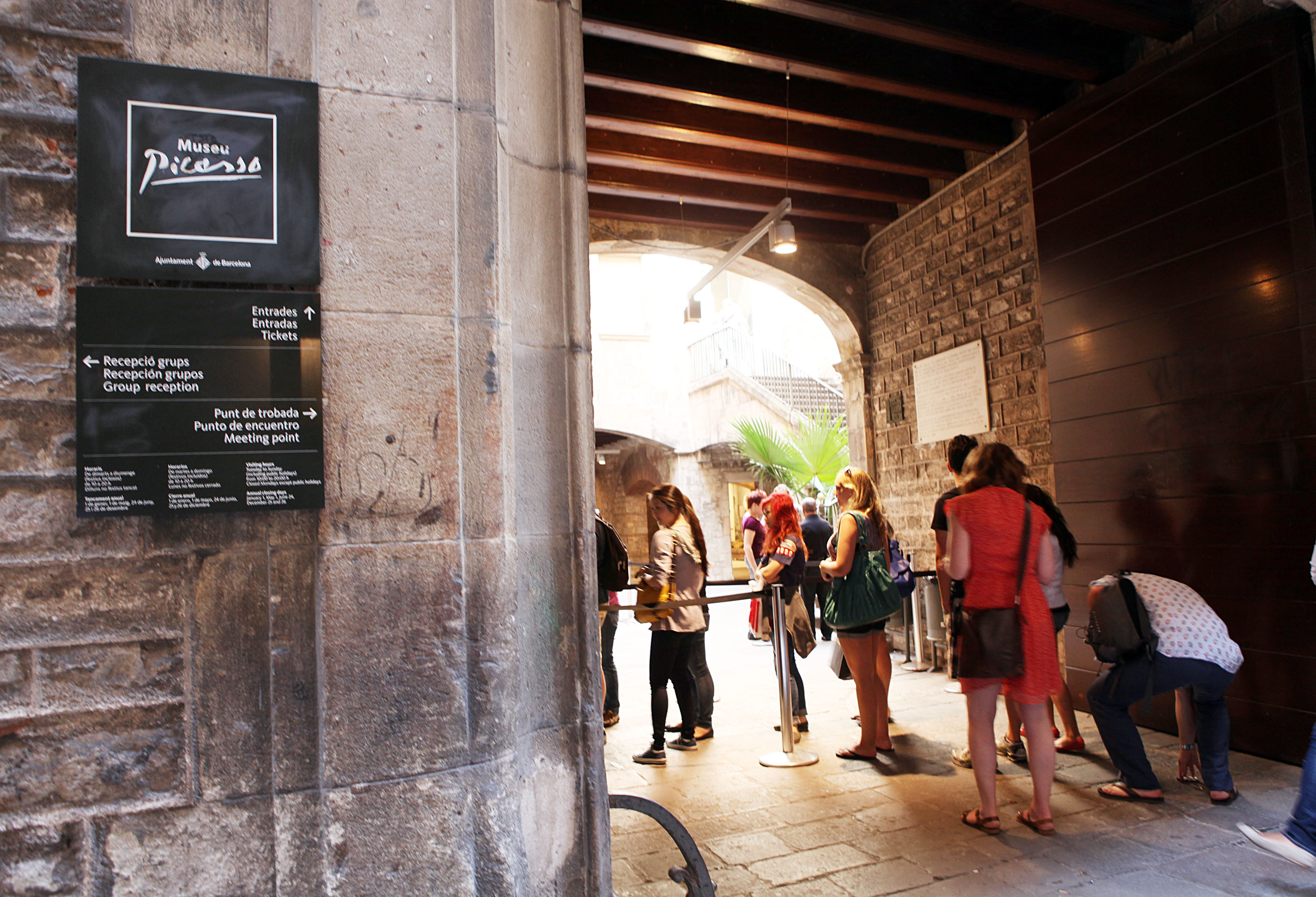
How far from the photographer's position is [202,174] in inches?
67.4

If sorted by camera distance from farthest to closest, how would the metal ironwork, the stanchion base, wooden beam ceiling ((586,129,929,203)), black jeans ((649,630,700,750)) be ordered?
wooden beam ceiling ((586,129,929,203)) < black jeans ((649,630,700,750)) < the stanchion base < the metal ironwork

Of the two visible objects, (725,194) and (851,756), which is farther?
(725,194)

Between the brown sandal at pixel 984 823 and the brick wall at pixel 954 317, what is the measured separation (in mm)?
3076

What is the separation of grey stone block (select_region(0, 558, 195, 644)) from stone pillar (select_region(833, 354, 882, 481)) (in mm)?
7051

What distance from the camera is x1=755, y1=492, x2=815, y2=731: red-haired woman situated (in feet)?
14.6

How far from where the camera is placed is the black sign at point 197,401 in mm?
1611

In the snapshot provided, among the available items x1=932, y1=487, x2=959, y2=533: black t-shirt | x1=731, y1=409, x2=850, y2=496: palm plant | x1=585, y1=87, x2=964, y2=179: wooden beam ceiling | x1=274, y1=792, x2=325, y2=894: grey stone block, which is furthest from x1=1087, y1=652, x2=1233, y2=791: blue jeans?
x1=731, y1=409, x2=850, y2=496: palm plant

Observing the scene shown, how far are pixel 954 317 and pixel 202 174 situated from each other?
6.08 m

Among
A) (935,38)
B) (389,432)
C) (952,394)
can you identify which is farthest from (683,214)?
(389,432)

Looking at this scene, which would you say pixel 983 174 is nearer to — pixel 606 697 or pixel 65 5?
pixel 606 697

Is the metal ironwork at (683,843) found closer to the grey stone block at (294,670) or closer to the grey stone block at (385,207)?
the grey stone block at (294,670)

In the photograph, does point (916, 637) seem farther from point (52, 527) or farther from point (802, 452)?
point (52, 527)

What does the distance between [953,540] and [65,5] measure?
3.11m

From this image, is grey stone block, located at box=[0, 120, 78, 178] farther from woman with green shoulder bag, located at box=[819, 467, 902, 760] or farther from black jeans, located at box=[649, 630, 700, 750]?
woman with green shoulder bag, located at box=[819, 467, 902, 760]
